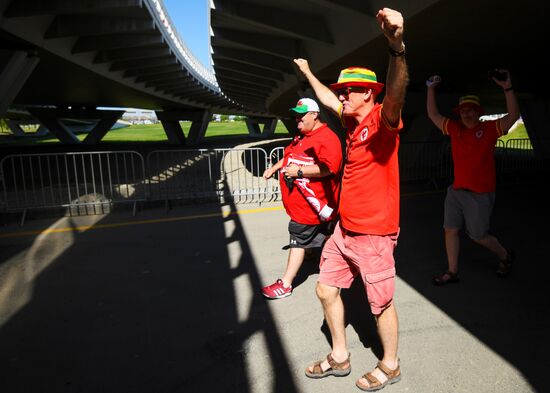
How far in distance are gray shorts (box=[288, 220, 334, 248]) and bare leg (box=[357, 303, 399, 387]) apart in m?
1.35

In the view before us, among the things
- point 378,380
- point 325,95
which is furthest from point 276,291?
point 325,95

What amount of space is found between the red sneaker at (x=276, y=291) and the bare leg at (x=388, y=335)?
1419 millimetres

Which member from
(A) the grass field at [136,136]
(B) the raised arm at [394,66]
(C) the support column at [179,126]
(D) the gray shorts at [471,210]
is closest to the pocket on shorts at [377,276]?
(B) the raised arm at [394,66]

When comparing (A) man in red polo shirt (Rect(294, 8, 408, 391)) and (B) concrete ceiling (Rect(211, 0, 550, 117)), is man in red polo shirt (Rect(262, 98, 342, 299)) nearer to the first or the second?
(A) man in red polo shirt (Rect(294, 8, 408, 391))

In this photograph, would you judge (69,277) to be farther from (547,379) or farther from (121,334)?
(547,379)

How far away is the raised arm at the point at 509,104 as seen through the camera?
326 cm

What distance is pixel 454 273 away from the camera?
411cm

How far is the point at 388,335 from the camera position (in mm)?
→ 2475

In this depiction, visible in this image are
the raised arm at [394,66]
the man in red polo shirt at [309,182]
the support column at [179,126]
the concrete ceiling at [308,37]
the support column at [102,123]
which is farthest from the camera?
the support column at [179,126]

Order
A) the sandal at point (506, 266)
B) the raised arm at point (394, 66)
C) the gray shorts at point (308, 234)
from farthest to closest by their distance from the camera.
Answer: the sandal at point (506, 266) → the gray shorts at point (308, 234) → the raised arm at point (394, 66)

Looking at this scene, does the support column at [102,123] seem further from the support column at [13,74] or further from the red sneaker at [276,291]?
the red sneaker at [276,291]

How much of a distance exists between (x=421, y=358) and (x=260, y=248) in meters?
2.94

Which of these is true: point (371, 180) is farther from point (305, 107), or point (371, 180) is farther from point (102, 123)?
point (102, 123)

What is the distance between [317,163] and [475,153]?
1583 mm
